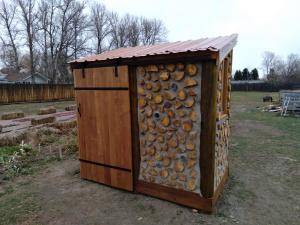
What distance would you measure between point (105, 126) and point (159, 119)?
96 centimetres

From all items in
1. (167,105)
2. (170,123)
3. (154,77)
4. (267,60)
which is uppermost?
(267,60)

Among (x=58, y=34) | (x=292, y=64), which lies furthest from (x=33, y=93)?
(x=292, y=64)

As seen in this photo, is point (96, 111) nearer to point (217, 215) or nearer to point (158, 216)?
point (158, 216)

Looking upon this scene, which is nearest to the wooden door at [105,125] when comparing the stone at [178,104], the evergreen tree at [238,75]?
the stone at [178,104]

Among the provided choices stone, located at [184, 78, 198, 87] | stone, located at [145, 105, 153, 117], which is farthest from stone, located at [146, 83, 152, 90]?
stone, located at [184, 78, 198, 87]

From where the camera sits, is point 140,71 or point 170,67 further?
point 140,71

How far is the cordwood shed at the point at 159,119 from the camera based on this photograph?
2637 millimetres

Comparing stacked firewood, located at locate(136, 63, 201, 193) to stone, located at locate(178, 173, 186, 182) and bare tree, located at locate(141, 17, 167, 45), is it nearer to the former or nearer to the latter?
stone, located at locate(178, 173, 186, 182)

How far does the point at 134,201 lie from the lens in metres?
3.09

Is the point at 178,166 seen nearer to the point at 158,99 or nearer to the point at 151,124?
the point at 151,124

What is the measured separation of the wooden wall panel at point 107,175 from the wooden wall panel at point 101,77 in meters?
1.31

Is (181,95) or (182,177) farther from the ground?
(181,95)

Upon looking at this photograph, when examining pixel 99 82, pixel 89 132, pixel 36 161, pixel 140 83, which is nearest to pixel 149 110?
pixel 140 83

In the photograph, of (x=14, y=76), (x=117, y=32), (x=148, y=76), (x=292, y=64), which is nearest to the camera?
(x=148, y=76)
